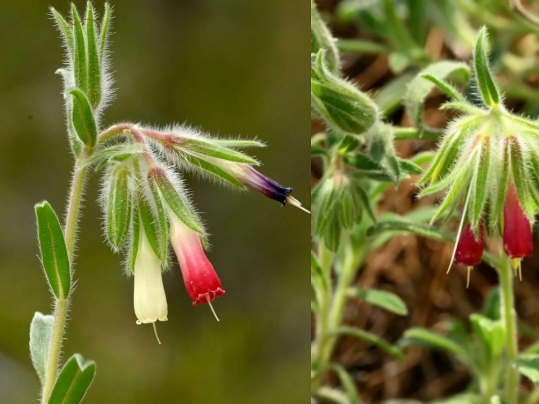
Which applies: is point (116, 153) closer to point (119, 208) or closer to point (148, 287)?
point (119, 208)

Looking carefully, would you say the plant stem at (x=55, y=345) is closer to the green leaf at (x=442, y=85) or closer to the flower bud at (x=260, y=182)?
the flower bud at (x=260, y=182)

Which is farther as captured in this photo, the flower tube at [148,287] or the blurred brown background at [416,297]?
the blurred brown background at [416,297]

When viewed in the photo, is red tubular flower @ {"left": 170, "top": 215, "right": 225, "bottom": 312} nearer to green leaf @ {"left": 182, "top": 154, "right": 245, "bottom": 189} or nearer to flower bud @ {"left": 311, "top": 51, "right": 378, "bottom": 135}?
green leaf @ {"left": 182, "top": 154, "right": 245, "bottom": 189}

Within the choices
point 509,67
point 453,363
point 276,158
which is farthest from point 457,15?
point 453,363

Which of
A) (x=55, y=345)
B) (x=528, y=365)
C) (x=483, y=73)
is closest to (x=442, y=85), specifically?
(x=483, y=73)

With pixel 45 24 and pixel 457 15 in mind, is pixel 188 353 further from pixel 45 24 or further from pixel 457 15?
pixel 457 15

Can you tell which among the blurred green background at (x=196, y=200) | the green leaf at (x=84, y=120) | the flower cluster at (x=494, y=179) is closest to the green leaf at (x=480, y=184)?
the flower cluster at (x=494, y=179)
